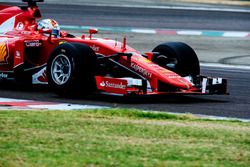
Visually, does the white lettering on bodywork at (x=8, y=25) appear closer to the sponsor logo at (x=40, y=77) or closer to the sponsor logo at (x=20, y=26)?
the sponsor logo at (x=20, y=26)

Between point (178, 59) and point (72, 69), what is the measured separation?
6.50 feet

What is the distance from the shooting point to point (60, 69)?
14.4m

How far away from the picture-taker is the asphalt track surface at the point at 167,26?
13.7m

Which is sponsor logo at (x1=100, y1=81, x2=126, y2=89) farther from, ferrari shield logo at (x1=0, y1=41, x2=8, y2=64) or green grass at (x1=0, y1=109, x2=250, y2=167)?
ferrari shield logo at (x1=0, y1=41, x2=8, y2=64)

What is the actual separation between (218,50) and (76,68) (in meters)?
9.71

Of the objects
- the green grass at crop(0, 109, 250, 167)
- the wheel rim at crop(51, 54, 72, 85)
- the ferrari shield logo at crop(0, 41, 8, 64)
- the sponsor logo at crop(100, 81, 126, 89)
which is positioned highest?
the ferrari shield logo at crop(0, 41, 8, 64)

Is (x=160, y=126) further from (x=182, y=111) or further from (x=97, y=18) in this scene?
(x=97, y=18)

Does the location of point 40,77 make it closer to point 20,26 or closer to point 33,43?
point 33,43

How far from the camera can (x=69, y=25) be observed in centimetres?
2820

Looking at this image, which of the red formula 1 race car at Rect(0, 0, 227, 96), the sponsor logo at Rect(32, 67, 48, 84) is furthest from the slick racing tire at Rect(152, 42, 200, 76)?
the sponsor logo at Rect(32, 67, 48, 84)

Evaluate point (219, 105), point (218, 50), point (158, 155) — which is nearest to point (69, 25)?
point (218, 50)

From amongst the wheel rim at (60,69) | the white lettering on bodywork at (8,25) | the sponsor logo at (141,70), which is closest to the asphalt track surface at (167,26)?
the wheel rim at (60,69)

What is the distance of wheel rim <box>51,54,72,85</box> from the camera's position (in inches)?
564

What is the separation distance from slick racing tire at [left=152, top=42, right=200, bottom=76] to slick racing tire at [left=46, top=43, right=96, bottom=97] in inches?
58.7
